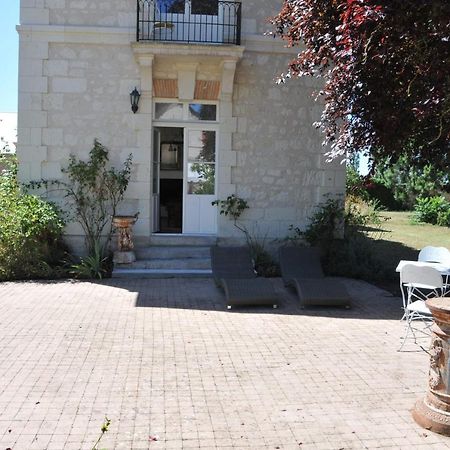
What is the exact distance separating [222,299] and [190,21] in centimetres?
574

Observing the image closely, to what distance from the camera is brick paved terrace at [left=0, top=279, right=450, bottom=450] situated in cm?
374

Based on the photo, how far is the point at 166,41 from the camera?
9.99 m

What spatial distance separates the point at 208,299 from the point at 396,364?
11.3 feet

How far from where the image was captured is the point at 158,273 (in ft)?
31.9

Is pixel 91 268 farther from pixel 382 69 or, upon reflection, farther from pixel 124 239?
pixel 382 69

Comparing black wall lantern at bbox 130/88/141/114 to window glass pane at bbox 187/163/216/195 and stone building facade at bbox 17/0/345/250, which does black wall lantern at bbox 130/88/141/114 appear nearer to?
stone building facade at bbox 17/0/345/250

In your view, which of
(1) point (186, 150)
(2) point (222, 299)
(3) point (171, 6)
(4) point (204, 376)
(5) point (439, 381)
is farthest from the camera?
(1) point (186, 150)

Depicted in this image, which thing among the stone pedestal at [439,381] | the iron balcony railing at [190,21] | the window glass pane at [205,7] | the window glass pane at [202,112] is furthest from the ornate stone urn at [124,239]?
the stone pedestal at [439,381]

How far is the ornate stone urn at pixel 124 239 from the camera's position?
997 cm

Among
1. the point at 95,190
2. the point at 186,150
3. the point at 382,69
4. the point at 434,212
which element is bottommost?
the point at 434,212

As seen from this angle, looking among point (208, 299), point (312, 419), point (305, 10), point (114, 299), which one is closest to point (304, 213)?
point (208, 299)

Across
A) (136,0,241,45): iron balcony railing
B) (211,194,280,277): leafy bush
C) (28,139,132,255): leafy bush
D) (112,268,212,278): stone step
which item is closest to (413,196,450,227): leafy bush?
(211,194,280,277): leafy bush

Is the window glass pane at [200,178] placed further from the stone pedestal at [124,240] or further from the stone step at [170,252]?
the stone pedestal at [124,240]

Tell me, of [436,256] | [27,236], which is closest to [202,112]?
[27,236]
